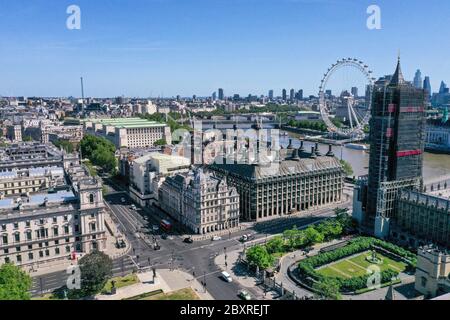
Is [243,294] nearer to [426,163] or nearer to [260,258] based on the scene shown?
[260,258]

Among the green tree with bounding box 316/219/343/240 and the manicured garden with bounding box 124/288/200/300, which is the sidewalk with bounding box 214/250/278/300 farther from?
the green tree with bounding box 316/219/343/240

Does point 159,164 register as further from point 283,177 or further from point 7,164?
point 7,164

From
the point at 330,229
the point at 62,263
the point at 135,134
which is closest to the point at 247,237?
the point at 330,229

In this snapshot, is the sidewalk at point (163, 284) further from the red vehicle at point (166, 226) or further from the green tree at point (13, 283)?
the red vehicle at point (166, 226)

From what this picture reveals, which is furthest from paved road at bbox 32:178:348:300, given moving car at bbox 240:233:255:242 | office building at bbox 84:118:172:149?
office building at bbox 84:118:172:149

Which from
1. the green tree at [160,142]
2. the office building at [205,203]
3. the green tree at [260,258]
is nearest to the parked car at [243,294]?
the green tree at [260,258]

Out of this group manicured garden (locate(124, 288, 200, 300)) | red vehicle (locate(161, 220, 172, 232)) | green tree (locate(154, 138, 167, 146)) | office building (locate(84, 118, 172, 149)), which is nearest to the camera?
manicured garden (locate(124, 288, 200, 300))
